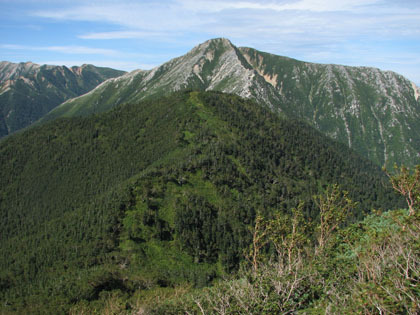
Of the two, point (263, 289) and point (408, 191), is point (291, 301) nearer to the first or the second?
point (263, 289)

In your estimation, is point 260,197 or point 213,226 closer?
point 213,226

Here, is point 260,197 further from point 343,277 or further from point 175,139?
point 343,277

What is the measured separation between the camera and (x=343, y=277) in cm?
3025

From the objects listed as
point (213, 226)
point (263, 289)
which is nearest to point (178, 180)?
point (213, 226)

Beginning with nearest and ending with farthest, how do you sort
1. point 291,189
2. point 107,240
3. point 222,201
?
point 107,240 < point 222,201 < point 291,189

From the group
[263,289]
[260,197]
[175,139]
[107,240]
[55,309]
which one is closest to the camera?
[263,289]

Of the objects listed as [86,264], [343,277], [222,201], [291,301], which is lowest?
[86,264]

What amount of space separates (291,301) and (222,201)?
116m

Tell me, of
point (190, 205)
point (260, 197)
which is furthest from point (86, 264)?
point (260, 197)

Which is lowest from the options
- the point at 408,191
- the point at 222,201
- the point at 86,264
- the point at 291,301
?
the point at 86,264

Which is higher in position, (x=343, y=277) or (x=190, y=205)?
(x=343, y=277)

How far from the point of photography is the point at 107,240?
116938 millimetres

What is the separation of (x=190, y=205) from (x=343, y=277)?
106958mm

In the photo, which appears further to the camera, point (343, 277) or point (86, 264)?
point (86, 264)
